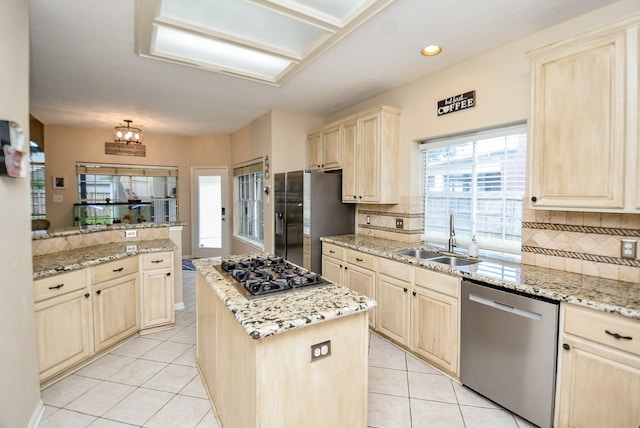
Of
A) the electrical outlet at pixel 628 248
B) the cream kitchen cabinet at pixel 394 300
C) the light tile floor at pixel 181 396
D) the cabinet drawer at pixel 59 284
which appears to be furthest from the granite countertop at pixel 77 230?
the electrical outlet at pixel 628 248

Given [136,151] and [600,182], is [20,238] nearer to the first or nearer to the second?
[600,182]

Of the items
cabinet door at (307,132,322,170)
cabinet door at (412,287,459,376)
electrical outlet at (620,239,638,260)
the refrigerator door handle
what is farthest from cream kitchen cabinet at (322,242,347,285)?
electrical outlet at (620,239,638,260)

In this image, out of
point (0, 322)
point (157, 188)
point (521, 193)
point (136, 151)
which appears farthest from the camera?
point (157, 188)

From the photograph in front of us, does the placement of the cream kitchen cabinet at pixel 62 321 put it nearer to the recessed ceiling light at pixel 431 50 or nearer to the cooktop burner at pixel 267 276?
the cooktop burner at pixel 267 276

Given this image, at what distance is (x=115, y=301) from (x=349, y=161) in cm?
280

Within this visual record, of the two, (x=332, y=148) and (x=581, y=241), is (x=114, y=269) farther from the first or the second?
(x=581, y=241)

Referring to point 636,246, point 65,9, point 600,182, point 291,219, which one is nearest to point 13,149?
point 65,9

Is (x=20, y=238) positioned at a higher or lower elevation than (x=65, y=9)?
lower

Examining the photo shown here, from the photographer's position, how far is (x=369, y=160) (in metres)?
3.46

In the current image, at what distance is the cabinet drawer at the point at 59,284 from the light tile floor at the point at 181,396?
27.0 inches

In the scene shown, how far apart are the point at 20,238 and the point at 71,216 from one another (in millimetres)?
4724

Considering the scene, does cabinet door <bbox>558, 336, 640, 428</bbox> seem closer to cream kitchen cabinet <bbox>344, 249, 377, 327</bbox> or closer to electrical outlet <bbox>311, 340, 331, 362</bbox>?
electrical outlet <bbox>311, 340, 331, 362</bbox>

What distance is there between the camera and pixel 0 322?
4.91 ft

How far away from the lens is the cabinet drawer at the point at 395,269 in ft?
8.69
